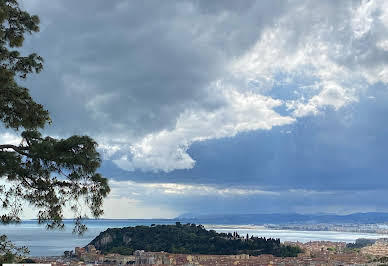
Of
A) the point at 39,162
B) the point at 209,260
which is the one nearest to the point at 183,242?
the point at 209,260

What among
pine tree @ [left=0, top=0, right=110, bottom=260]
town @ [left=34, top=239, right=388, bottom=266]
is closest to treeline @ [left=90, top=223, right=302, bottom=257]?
town @ [left=34, top=239, right=388, bottom=266]

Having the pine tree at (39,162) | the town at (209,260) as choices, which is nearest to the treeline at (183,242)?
the town at (209,260)

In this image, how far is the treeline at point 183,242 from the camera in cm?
7506

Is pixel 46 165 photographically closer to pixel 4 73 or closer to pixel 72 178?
pixel 72 178

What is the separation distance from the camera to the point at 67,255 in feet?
248

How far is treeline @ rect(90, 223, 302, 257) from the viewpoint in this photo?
7506 cm

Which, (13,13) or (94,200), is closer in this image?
(94,200)

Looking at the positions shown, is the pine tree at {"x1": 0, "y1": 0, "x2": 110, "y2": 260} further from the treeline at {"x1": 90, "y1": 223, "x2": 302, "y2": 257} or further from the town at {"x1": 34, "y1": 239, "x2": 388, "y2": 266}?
the treeline at {"x1": 90, "y1": 223, "x2": 302, "y2": 257}

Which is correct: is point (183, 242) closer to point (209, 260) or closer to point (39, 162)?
point (209, 260)

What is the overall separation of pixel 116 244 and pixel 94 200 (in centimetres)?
7825

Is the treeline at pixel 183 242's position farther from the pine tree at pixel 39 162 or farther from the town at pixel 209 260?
the pine tree at pixel 39 162

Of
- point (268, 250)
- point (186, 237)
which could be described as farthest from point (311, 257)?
point (186, 237)

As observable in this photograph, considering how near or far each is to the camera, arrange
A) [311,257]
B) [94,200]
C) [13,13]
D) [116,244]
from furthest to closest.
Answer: [116,244], [311,257], [13,13], [94,200]

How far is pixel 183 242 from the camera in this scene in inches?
3221
